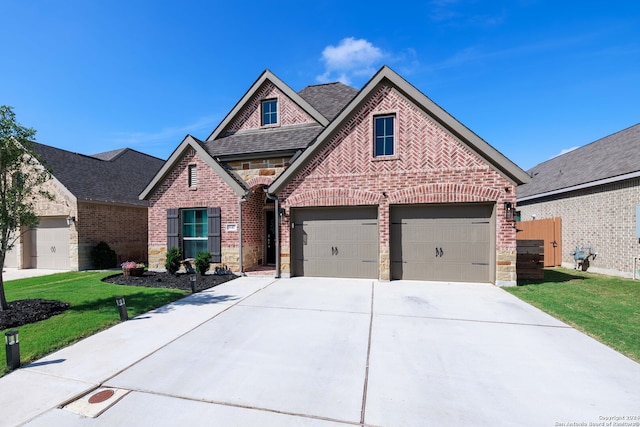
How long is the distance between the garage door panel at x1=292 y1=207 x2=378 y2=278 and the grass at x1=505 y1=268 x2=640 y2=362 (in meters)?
4.40

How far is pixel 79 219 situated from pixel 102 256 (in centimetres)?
200

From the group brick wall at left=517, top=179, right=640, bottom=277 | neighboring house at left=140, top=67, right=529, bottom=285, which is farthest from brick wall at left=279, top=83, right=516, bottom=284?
brick wall at left=517, top=179, right=640, bottom=277

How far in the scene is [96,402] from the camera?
3119mm

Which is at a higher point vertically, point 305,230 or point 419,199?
point 419,199

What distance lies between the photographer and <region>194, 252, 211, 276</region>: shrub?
10320 mm

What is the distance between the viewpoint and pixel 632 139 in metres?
12.4

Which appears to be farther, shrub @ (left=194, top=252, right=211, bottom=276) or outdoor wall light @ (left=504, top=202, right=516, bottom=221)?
shrub @ (left=194, top=252, right=211, bottom=276)

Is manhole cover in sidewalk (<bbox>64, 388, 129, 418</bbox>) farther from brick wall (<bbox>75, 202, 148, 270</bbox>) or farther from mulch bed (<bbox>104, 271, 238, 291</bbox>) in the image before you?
brick wall (<bbox>75, 202, 148, 270</bbox>)

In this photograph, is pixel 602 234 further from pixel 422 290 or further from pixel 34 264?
pixel 34 264

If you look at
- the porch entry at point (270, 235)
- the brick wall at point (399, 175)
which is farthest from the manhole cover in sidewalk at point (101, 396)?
the porch entry at point (270, 235)

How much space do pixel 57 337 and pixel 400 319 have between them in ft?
20.9

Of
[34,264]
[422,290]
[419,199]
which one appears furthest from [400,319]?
[34,264]

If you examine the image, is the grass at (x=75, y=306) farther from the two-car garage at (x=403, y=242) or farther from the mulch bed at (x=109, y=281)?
the two-car garage at (x=403, y=242)

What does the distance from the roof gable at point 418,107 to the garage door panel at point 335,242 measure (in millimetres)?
1785
